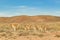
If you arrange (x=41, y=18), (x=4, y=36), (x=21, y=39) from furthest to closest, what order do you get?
1. (x=41, y=18)
2. (x=4, y=36)
3. (x=21, y=39)

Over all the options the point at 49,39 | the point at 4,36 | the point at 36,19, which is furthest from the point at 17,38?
the point at 36,19

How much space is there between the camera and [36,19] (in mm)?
56906

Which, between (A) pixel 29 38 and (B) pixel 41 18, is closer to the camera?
(A) pixel 29 38

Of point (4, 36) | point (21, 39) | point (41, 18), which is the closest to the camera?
point (21, 39)

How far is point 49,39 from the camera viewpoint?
17.6m

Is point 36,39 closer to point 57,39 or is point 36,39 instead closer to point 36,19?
point 57,39

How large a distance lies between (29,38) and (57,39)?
302 cm

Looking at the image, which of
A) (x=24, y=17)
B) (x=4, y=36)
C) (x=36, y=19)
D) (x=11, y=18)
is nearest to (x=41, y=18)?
(x=36, y=19)

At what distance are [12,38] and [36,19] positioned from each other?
3938 cm

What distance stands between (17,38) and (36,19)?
39240 millimetres

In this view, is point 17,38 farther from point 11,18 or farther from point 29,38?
point 11,18

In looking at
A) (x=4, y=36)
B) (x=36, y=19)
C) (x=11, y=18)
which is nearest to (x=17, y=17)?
(x=11, y=18)

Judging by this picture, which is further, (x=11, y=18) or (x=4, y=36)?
(x=11, y=18)

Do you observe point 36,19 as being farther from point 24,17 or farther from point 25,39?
point 25,39
